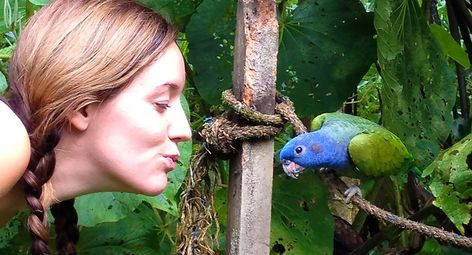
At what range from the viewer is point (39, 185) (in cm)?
80

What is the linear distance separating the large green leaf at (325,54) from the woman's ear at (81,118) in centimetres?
68

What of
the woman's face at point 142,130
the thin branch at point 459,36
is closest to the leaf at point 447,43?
the thin branch at point 459,36

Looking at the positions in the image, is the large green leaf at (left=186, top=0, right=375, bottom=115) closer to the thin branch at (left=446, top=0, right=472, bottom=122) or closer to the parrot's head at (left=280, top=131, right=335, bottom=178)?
the parrot's head at (left=280, top=131, right=335, bottom=178)

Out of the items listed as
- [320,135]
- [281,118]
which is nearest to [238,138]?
[281,118]

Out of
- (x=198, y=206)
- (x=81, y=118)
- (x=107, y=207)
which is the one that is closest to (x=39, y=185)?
(x=81, y=118)

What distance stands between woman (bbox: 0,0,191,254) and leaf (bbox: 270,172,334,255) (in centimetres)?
56

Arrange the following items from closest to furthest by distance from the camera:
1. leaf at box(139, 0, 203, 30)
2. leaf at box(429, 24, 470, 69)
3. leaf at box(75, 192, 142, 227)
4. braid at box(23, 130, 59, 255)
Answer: braid at box(23, 130, 59, 255)
leaf at box(75, 192, 142, 227)
leaf at box(139, 0, 203, 30)
leaf at box(429, 24, 470, 69)

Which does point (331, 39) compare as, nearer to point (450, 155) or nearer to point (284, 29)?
point (284, 29)

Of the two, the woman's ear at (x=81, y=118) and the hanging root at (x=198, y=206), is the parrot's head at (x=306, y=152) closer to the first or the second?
the hanging root at (x=198, y=206)

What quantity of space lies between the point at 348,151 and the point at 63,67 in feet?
2.00

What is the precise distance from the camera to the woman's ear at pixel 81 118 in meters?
0.82

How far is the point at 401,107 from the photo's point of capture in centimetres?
140

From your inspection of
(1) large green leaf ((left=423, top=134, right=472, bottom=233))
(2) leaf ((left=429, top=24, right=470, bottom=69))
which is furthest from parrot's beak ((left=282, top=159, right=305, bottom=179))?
(2) leaf ((left=429, top=24, right=470, bottom=69))

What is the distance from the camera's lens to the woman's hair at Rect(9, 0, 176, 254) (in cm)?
81
